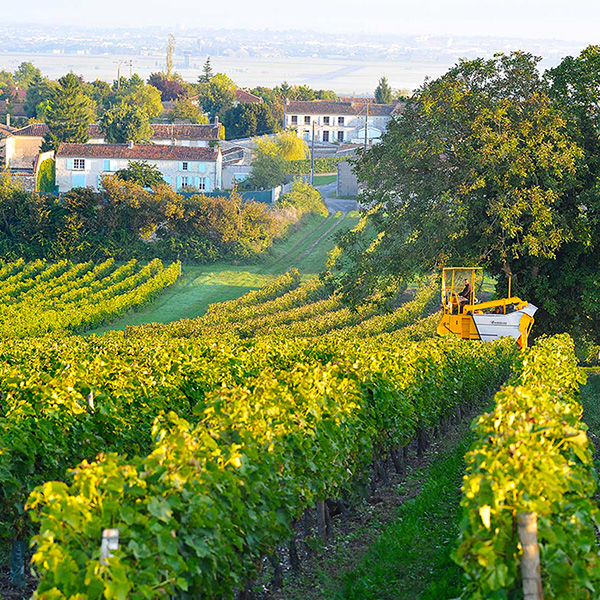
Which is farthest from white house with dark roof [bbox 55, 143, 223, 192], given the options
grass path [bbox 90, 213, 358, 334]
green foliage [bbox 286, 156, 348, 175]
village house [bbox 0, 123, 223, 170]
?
green foliage [bbox 286, 156, 348, 175]

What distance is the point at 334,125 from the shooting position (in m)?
132

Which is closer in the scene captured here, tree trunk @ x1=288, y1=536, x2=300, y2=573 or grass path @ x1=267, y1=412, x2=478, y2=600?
grass path @ x1=267, y1=412, x2=478, y2=600

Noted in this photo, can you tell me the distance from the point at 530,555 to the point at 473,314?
19702mm

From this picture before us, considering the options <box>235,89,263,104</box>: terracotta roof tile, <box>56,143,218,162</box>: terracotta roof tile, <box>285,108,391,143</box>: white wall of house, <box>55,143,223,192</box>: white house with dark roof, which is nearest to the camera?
<box>55,143,223,192</box>: white house with dark roof

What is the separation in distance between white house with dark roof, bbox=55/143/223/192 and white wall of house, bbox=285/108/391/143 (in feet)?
149

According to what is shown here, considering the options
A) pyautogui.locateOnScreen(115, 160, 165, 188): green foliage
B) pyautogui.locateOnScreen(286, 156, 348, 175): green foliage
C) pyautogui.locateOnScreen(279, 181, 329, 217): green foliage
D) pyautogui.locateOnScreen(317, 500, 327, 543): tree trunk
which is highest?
pyautogui.locateOnScreen(317, 500, 327, 543): tree trunk

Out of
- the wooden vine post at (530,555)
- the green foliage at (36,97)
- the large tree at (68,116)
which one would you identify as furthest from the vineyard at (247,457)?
the green foliage at (36,97)

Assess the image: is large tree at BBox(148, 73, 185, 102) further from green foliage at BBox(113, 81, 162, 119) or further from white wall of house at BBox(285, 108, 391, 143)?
white wall of house at BBox(285, 108, 391, 143)

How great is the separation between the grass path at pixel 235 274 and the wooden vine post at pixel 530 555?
3487cm

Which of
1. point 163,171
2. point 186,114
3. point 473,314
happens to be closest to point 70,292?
point 473,314

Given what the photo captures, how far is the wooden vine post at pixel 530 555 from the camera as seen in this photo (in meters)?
7.17

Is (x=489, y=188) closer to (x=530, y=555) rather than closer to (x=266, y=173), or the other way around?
(x=530, y=555)

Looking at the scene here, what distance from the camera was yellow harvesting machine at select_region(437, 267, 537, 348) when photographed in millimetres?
26812

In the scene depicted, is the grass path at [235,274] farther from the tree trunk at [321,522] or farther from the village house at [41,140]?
the tree trunk at [321,522]
